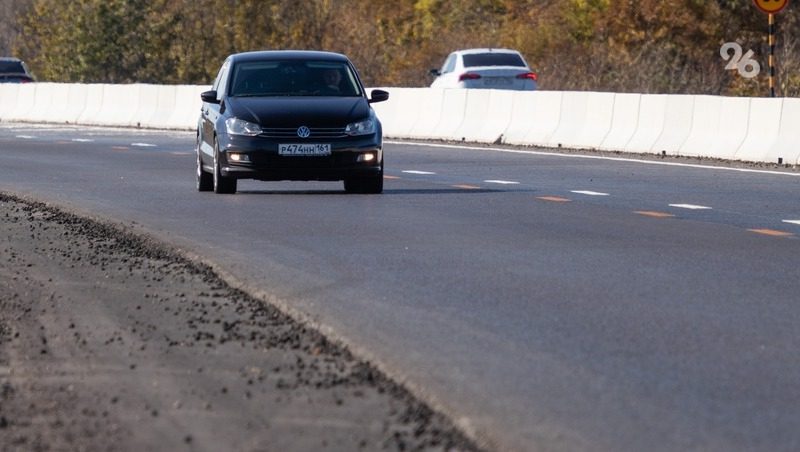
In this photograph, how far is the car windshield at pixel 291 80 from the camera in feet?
70.5

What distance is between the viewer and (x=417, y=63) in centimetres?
6394

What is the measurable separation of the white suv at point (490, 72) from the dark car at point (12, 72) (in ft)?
71.1

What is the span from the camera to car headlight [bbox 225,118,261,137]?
68.0 feet

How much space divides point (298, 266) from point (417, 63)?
167 feet

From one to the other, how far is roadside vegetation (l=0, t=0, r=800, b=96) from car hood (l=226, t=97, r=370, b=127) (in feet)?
74.0

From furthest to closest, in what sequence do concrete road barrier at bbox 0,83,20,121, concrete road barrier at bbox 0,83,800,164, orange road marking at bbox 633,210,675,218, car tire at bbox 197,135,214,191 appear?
1. concrete road barrier at bbox 0,83,20,121
2. concrete road barrier at bbox 0,83,800,164
3. car tire at bbox 197,135,214,191
4. orange road marking at bbox 633,210,675,218

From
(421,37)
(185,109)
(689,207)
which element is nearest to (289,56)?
(689,207)

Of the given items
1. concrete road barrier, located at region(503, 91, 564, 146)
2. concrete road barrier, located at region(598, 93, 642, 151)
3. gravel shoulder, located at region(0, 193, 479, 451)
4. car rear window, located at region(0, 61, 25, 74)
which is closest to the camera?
gravel shoulder, located at region(0, 193, 479, 451)

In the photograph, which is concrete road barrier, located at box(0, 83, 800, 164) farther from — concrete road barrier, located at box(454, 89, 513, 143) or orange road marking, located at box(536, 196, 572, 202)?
orange road marking, located at box(536, 196, 572, 202)

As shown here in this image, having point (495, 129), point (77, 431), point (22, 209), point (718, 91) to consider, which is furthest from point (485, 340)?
point (718, 91)

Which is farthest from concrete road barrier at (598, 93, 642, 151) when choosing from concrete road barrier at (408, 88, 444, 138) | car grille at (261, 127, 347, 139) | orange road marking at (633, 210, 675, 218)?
orange road marking at (633, 210, 675, 218)

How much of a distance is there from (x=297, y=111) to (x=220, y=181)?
1.13 meters

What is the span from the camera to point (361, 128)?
20.9 metres

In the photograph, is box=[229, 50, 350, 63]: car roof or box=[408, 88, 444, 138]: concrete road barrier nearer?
box=[229, 50, 350, 63]: car roof
